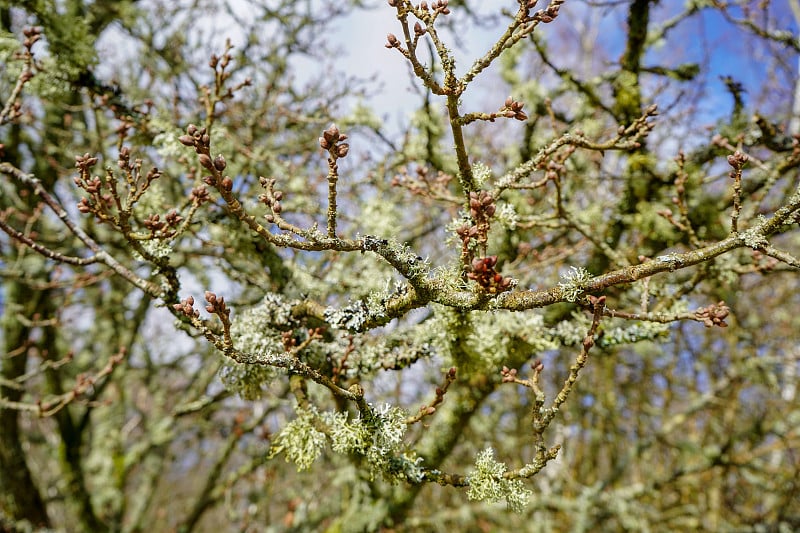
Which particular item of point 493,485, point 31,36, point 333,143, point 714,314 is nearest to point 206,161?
point 333,143

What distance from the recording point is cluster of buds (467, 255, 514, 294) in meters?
1.31

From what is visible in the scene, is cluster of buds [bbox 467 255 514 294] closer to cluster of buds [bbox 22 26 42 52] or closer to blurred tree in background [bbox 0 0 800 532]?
blurred tree in background [bbox 0 0 800 532]

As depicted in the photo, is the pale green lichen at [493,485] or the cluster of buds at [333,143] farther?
the pale green lichen at [493,485]

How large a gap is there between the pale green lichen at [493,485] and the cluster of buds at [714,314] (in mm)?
856

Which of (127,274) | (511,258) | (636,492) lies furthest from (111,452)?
(636,492)

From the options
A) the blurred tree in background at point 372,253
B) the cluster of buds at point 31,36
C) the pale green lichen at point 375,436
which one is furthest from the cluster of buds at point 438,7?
the cluster of buds at point 31,36

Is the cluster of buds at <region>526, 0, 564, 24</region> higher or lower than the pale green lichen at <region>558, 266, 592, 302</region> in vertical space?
higher

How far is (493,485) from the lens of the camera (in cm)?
167

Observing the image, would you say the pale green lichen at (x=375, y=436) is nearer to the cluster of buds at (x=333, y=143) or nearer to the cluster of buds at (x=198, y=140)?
the cluster of buds at (x=333, y=143)

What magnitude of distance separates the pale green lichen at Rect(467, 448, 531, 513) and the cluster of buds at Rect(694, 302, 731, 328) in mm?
856

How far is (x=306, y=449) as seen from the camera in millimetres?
1819

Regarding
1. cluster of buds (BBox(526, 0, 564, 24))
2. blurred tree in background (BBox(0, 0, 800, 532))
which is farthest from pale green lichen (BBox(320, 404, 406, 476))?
cluster of buds (BBox(526, 0, 564, 24))

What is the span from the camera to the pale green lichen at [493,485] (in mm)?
1671

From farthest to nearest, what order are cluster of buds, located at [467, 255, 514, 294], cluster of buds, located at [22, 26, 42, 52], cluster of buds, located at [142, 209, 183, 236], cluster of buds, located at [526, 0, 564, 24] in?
cluster of buds, located at [22, 26, 42, 52] → cluster of buds, located at [142, 209, 183, 236] → cluster of buds, located at [526, 0, 564, 24] → cluster of buds, located at [467, 255, 514, 294]
